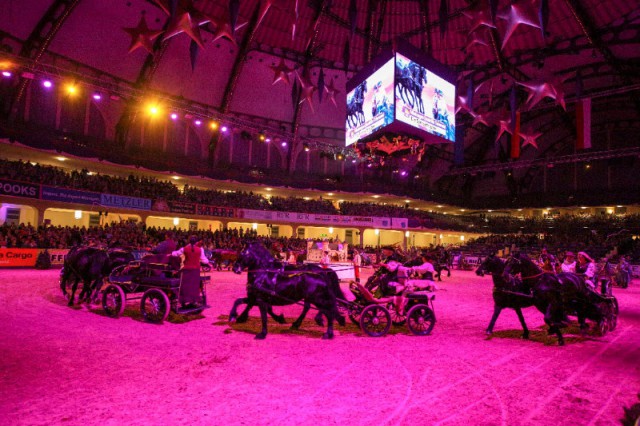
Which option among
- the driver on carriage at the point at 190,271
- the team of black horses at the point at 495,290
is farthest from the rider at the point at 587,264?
the driver on carriage at the point at 190,271

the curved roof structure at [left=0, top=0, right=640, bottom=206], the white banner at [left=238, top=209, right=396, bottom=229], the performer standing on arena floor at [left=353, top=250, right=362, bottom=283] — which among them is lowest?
the performer standing on arena floor at [left=353, top=250, right=362, bottom=283]

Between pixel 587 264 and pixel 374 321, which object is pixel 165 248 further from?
pixel 587 264

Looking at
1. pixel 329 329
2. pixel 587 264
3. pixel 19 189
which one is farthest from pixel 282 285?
pixel 19 189

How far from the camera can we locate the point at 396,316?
879 cm

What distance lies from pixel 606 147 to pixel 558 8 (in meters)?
31.5

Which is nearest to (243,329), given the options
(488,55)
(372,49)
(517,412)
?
(517,412)

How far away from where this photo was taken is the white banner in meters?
35.7

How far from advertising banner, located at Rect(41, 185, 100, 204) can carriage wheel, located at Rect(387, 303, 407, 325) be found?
24.4 meters

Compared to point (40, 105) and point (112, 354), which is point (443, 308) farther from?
point (40, 105)

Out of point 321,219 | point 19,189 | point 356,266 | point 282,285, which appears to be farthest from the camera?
point 321,219

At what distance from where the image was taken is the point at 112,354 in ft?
19.2

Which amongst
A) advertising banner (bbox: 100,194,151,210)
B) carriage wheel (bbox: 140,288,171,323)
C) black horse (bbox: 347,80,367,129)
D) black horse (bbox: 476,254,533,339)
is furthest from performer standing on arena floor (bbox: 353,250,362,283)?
advertising banner (bbox: 100,194,151,210)

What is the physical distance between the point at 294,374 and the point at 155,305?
178 inches

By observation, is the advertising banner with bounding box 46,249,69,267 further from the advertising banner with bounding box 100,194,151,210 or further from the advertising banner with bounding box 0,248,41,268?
the advertising banner with bounding box 100,194,151,210
